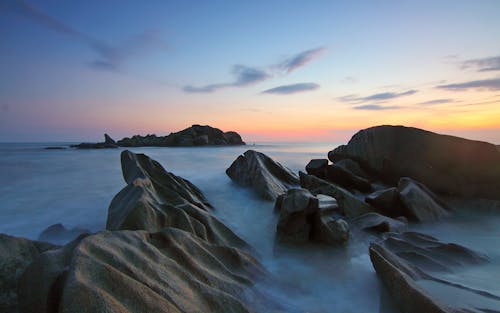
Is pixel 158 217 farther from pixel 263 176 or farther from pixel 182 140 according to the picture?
pixel 182 140

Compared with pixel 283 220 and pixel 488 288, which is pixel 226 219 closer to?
pixel 283 220

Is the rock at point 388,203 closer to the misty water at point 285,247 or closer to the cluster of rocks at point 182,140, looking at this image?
the misty water at point 285,247

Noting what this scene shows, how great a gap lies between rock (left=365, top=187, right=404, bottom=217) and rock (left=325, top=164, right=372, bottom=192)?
223 centimetres

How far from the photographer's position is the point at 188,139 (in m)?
51.7

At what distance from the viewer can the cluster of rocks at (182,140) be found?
51.7 m

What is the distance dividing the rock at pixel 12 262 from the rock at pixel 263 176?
549cm

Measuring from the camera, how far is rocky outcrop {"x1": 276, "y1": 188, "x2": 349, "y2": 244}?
4.96 m

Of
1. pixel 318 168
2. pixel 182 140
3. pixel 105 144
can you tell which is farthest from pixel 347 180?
pixel 105 144

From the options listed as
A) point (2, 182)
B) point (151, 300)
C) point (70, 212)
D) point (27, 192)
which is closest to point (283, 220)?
point (151, 300)

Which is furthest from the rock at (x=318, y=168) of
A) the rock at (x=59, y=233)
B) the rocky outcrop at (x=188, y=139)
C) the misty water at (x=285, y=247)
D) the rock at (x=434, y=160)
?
the rocky outcrop at (x=188, y=139)

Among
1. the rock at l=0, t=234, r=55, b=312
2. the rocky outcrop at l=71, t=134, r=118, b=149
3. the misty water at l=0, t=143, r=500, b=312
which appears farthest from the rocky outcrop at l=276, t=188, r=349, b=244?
the rocky outcrop at l=71, t=134, r=118, b=149

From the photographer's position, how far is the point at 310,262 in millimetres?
4285

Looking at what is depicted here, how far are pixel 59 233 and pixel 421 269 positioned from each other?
612 centimetres

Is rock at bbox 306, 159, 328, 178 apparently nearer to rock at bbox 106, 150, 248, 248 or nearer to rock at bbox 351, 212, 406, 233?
rock at bbox 351, 212, 406, 233
